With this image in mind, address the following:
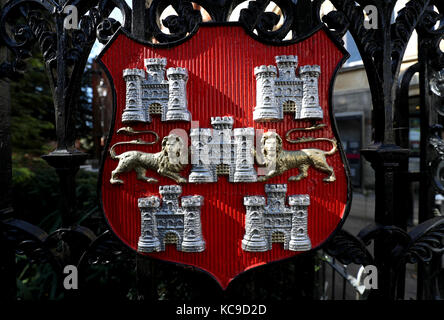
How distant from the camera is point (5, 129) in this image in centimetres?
205

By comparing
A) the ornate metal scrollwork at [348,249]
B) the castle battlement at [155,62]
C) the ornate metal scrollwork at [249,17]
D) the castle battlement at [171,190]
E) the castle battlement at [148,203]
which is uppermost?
the ornate metal scrollwork at [249,17]

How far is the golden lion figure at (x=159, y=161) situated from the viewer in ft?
5.82

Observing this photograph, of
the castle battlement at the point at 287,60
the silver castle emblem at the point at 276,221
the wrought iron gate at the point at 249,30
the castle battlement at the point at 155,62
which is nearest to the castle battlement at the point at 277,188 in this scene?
the silver castle emblem at the point at 276,221

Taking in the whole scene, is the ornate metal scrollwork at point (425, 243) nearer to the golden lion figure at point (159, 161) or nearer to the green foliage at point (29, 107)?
the golden lion figure at point (159, 161)

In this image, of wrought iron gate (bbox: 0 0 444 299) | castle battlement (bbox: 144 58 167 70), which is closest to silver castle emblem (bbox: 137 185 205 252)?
wrought iron gate (bbox: 0 0 444 299)

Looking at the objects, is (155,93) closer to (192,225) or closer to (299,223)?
(192,225)

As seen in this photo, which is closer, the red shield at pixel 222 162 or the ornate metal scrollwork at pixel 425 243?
the red shield at pixel 222 162

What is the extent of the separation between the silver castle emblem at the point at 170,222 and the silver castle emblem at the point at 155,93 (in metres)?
0.56

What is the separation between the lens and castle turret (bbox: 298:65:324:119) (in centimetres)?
175

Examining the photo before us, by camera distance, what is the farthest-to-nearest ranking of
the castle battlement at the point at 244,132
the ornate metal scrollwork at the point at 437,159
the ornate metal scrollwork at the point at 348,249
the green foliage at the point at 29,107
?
1. the green foliage at the point at 29,107
2. the ornate metal scrollwork at the point at 437,159
3. the ornate metal scrollwork at the point at 348,249
4. the castle battlement at the point at 244,132

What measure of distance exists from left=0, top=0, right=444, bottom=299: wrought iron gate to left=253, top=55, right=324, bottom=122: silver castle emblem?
9.8 inches

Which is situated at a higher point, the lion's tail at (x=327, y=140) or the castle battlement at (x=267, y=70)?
the castle battlement at (x=267, y=70)
